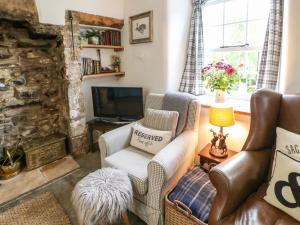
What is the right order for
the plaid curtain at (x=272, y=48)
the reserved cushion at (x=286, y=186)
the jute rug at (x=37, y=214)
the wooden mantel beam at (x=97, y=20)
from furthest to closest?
the wooden mantel beam at (x=97, y=20) → the plaid curtain at (x=272, y=48) → the jute rug at (x=37, y=214) → the reserved cushion at (x=286, y=186)

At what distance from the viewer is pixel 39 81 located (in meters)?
2.52

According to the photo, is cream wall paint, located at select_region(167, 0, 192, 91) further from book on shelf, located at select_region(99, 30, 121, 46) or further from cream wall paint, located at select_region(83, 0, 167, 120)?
book on shelf, located at select_region(99, 30, 121, 46)

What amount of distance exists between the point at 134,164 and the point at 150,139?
0.99 feet

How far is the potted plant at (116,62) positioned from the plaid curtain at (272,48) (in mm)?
1837

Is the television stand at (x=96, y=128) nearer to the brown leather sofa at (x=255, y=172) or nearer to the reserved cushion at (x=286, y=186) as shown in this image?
the brown leather sofa at (x=255, y=172)

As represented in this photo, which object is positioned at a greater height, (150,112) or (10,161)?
(150,112)

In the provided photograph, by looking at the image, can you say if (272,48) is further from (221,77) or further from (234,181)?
(234,181)


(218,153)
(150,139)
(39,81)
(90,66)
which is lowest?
(218,153)

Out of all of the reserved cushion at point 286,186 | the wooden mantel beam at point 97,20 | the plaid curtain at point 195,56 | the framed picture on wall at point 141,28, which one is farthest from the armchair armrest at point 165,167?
the wooden mantel beam at point 97,20

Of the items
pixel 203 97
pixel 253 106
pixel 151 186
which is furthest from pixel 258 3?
pixel 151 186

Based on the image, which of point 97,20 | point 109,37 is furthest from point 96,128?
point 97,20

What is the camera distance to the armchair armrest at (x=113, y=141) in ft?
6.04

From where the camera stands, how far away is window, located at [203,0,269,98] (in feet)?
6.59

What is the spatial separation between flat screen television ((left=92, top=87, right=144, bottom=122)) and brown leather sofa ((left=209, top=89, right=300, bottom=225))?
1397mm
